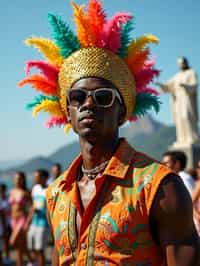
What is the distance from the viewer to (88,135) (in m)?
2.31

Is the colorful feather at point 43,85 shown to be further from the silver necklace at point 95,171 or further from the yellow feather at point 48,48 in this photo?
the silver necklace at point 95,171

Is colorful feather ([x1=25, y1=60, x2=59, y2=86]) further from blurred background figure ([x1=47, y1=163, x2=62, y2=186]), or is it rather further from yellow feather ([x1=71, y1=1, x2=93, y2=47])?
blurred background figure ([x1=47, y1=163, x2=62, y2=186])

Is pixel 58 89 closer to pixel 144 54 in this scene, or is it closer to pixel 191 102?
pixel 144 54

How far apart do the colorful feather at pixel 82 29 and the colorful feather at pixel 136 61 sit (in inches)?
9.3

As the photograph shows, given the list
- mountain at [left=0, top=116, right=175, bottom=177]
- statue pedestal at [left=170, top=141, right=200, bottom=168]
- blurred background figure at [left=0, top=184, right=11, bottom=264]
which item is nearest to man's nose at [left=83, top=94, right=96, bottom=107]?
blurred background figure at [left=0, top=184, right=11, bottom=264]

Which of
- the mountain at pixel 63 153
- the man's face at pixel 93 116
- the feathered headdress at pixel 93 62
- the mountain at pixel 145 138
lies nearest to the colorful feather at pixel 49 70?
the feathered headdress at pixel 93 62

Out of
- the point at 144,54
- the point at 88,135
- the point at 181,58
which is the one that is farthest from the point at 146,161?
the point at 181,58

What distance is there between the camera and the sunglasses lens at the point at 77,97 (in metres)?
2.34

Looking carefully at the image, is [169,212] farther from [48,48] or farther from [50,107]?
[48,48]

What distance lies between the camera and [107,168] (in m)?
2.27

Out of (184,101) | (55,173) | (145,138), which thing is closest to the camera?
(55,173)

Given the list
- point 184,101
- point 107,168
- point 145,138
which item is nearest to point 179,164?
point 107,168

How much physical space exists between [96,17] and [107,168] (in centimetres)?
79

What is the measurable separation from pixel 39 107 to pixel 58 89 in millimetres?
164
